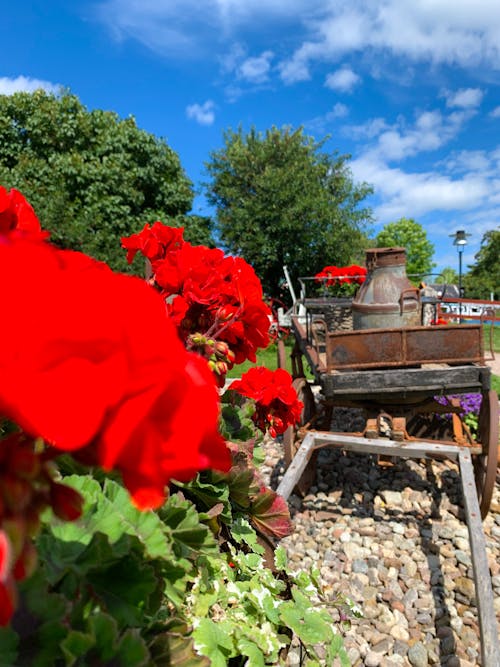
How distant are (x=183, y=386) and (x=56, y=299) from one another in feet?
0.34

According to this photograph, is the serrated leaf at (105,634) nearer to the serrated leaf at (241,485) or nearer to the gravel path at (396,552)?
the serrated leaf at (241,485)

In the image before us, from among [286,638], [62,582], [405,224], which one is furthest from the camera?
[405,224]

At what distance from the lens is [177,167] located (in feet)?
53.5

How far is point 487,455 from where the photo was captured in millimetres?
3553

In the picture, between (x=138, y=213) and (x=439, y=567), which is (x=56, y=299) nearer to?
(x=439, y=567)

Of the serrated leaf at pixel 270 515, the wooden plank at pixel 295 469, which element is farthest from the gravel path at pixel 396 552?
the serrated leaf at pixel 270 515

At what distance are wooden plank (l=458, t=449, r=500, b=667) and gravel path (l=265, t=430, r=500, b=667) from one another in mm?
451

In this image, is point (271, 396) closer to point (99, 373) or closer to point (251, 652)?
point (251, 652)

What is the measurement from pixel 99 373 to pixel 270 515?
50.1 inches

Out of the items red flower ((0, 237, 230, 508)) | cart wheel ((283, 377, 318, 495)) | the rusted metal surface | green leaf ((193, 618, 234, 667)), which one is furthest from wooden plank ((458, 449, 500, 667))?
red flower ((0, 237, 230, 508))

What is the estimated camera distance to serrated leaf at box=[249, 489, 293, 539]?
146 centimetres

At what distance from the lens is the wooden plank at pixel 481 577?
1.96 metres

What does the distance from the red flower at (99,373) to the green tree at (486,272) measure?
38238 mm

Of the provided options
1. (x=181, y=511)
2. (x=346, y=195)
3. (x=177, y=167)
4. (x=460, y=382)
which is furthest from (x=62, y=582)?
(x=346, y=195)
